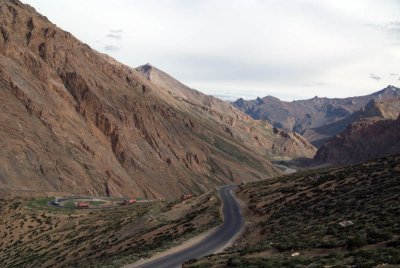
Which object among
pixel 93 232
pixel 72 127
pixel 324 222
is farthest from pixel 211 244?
pixel 72 127

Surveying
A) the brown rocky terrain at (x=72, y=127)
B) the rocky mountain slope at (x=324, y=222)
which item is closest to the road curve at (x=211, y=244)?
the rocky mountain slope at (x=324, y=222)

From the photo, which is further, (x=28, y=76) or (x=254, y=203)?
(x=28, y=76)

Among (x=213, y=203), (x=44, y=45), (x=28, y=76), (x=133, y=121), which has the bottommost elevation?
(x=213, y=203)

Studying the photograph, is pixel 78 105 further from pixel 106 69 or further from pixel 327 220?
pixel 327 220

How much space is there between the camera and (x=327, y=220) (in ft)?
112

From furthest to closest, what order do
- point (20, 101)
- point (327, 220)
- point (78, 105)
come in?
point (78, 105) < point (20, 101) < point (327, 220)

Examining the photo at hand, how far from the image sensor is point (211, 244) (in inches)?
1468

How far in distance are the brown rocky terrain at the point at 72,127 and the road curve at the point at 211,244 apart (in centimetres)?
7540

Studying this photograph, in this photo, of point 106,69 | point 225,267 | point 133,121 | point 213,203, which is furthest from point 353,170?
point 106,69

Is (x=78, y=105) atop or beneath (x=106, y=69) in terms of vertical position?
beneath

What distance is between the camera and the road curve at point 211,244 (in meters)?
32.3

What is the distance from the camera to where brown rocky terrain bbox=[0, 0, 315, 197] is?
421ft

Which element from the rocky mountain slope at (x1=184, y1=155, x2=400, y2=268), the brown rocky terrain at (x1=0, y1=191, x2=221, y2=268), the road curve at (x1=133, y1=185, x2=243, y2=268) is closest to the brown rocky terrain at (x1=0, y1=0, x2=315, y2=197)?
the brown rocky terrain at (x1=0, y1=191, x2=221, y2=268)

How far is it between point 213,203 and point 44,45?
13182 cm
